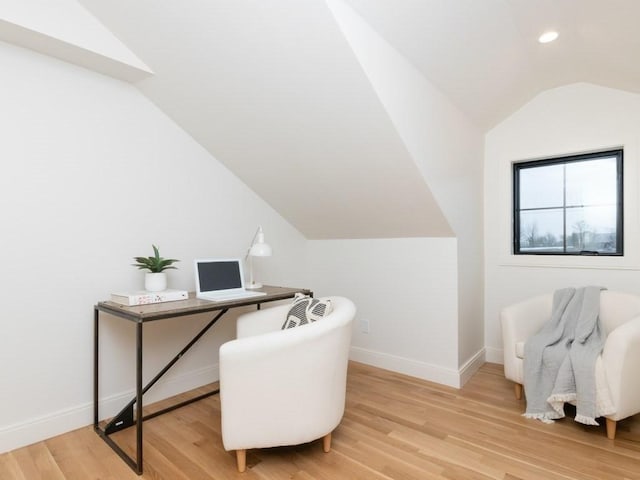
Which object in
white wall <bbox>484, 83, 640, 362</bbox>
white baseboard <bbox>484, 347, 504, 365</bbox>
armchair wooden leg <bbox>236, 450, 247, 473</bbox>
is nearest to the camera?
armchair wooden leg <bbox>236, 450, 247, 473</bbox>

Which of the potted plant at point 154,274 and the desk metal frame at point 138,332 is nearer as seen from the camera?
the desk metal frame at point 138,332

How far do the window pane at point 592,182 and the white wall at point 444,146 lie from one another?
68 centimetres

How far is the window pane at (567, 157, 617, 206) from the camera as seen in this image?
2.77 meters

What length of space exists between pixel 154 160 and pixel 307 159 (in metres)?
1.02

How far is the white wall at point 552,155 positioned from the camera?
8.57ft

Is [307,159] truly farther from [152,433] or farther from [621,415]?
[621,415]

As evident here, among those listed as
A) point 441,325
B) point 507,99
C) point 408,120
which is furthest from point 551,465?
point 507,99

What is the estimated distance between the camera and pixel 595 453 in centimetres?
183

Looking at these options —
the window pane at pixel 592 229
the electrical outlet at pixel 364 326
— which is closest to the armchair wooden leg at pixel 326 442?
the electrical outlet at pixel 364 326

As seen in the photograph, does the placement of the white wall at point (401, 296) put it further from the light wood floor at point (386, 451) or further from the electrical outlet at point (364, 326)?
the light wood floor at point (386, 451)

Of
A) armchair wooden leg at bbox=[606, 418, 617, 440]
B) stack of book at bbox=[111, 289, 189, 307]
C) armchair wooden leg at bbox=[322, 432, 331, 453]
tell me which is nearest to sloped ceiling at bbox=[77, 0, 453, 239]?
stack of book at bbox=[111, 289, 189, 307]

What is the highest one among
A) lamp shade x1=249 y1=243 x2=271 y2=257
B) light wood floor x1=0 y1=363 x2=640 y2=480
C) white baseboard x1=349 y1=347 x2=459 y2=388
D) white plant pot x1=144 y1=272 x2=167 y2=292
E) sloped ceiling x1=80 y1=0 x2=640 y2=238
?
sloped ceiling x1=80 y1=0 x2=640 y2=238

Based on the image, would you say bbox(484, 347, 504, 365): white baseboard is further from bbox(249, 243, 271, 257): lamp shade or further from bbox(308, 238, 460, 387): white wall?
bbox(249, 243, 271, 257): lamp shade

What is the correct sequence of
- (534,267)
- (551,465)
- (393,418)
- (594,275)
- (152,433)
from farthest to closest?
(534,267)
(594,275)
(393,418)
(152,433)
(551,465)
